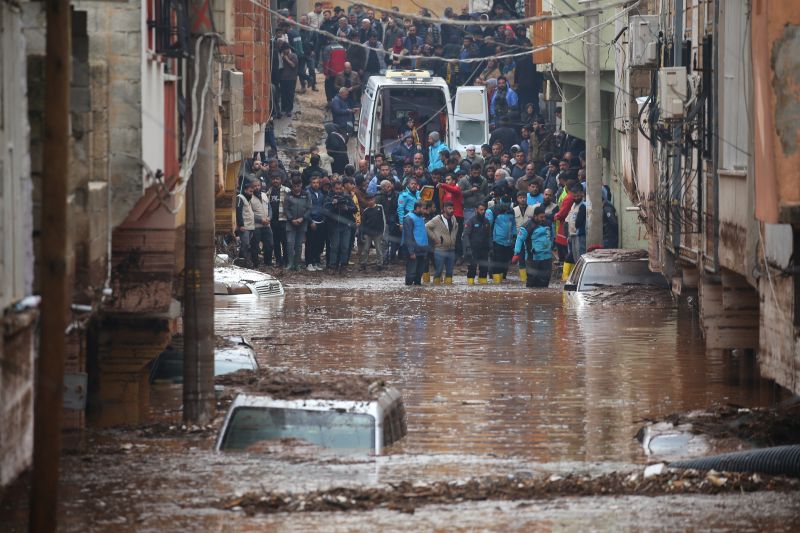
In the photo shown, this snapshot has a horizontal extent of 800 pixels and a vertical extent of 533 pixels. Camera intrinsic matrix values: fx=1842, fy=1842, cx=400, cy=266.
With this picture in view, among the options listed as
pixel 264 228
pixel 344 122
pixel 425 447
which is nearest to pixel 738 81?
pixel 425 447

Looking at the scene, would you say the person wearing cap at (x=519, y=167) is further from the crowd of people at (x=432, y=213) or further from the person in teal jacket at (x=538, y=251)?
the person in teal jacket at (x=538, y=251)

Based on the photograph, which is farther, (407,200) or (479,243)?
(407,200)

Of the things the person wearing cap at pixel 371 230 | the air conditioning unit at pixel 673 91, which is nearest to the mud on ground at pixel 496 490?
the air conditioning unit at pixel 673 91

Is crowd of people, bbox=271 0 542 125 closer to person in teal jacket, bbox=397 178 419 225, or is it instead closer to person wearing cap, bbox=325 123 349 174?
person wearing cap, bbox=325 123 349 174

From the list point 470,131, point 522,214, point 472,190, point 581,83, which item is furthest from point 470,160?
point 470,131

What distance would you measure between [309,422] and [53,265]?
4829 mm

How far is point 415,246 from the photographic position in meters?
35.3

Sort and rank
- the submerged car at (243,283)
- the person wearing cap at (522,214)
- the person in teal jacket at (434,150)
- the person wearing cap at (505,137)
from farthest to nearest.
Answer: the person wearing cap at (505,137) → the person in teal jacket at (434,150) → the person wearing cap at (522,214) → the submerged car at (243,283)

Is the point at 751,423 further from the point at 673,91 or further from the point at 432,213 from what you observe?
the point at 432,213

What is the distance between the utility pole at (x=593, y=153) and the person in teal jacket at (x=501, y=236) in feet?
5.16

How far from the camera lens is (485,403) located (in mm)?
20109

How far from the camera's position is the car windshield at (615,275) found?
101 feet

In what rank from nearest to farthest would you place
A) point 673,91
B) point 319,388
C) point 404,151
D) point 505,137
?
point 319,388 → point 673,91 → point 404,151 → point 505,137

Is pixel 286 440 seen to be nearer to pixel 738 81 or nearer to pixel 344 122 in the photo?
pixel 738 81
